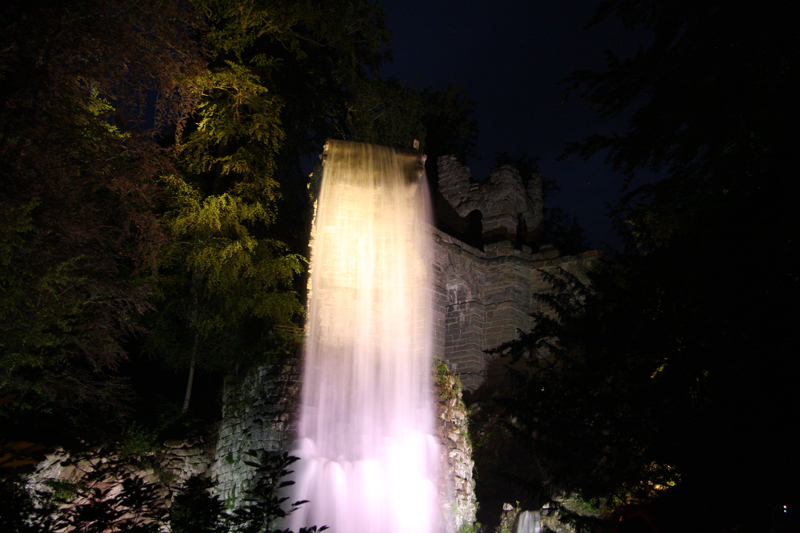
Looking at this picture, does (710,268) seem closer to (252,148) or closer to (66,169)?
(66,169)

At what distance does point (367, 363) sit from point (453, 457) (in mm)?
2390

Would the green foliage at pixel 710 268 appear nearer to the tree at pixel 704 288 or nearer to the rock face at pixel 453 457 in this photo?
the tree at pixel 704 288

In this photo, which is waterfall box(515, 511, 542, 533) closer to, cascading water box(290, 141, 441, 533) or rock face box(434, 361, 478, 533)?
rock face box(434, 361, 478, 533)

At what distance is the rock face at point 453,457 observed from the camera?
10.7m

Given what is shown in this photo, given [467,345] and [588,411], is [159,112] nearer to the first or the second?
[588,411]

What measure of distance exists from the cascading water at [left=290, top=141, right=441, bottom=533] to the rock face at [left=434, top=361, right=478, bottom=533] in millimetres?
223

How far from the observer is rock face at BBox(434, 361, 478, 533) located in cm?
1068

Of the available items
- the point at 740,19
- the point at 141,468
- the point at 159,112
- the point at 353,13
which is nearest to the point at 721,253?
the point at 740,19

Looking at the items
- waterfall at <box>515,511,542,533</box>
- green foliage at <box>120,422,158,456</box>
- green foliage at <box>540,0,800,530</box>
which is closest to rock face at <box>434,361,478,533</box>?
waterfall at <box>515,511,542,533</box>

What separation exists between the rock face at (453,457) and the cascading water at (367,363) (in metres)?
0.22

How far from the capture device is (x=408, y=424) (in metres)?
11.0

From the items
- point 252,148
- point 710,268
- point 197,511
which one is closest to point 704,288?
point 710,268

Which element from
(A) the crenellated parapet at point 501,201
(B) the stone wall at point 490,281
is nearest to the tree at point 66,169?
(B) the stone wall at point 490,281

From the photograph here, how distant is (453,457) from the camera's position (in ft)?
36.2
